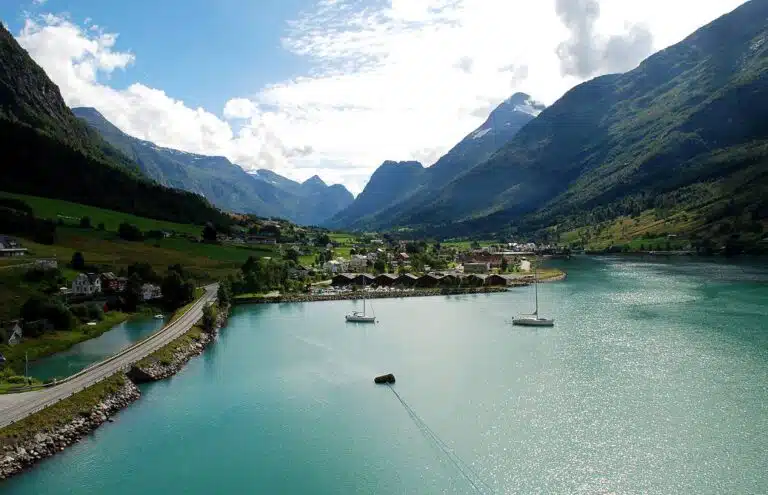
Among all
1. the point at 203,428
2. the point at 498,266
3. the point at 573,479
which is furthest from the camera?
the point at 498,266

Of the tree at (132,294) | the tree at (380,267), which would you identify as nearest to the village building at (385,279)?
the tree at (380,267)

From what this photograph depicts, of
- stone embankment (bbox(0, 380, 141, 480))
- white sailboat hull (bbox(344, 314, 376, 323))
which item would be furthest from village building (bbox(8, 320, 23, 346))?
white sailboat hull (bbox(344, 314, 376, 323))

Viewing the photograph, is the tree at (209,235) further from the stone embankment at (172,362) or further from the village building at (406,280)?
the stone embankment at (172,362)

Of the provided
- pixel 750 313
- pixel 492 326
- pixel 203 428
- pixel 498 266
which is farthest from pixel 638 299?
pixel 203 428

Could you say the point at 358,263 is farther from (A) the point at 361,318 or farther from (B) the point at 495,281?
(A) the point at 361,318

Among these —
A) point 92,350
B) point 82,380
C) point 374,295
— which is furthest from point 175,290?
point 82,380

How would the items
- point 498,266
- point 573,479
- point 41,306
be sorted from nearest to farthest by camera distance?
point 573,479 → point 41,306 → point 498,266

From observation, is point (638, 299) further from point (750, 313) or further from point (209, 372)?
point (209, 372)
